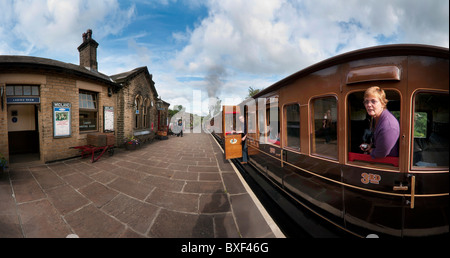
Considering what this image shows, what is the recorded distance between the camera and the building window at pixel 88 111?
6.77 meters

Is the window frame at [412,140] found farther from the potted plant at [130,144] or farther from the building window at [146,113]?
the building window at [146,113]

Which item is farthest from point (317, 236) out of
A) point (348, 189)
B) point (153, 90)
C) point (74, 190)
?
point (153, 90)

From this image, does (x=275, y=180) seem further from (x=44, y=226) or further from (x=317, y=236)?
(x=44, y=226)

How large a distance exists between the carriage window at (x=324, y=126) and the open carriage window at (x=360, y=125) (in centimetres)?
23

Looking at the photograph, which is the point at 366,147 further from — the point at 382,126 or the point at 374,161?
the point at 382,126

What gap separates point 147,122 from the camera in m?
12.0

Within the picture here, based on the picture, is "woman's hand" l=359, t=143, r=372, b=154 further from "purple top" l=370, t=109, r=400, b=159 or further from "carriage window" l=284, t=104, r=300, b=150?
"carriage window" l=284, t=104, r=300, b=150

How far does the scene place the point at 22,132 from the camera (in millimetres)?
6316

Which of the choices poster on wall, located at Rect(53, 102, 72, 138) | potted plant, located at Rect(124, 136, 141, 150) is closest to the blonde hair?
poster on wall, located at Rect(53, 102, 72, 138)

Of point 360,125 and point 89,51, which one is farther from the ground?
point 89,51

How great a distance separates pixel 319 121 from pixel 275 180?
6.21ft

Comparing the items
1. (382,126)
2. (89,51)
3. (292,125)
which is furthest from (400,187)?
(89,51)

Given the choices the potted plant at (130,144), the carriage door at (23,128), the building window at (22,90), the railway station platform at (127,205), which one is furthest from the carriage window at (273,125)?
the building window at (22,90)

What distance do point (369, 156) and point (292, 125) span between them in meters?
1.46
